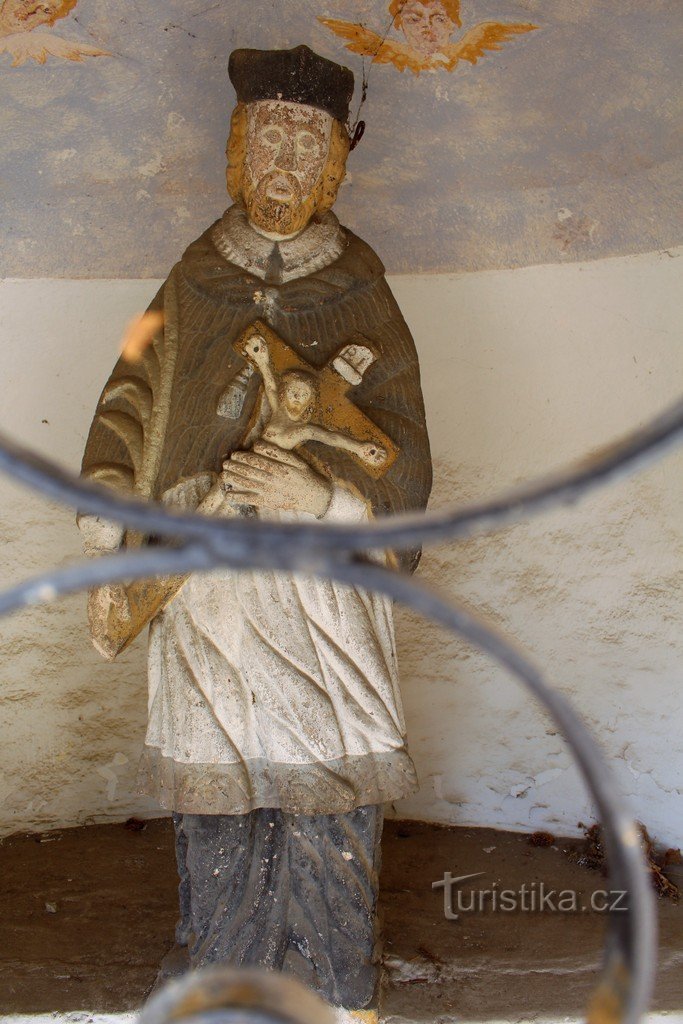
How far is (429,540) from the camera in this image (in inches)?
43.8

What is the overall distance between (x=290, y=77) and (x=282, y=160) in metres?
0.15

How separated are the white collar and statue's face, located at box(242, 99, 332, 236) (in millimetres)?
28

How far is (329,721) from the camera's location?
2.41m

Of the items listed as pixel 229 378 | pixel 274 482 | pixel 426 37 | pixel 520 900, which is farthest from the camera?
pixel 426 37

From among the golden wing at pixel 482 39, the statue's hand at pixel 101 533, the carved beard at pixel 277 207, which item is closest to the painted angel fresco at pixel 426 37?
the golden wing at pixel 482 39

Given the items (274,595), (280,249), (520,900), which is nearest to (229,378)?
(280,249)

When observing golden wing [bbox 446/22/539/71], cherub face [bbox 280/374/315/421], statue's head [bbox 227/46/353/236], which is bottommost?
cherub face [bbox 280/374/315/421]

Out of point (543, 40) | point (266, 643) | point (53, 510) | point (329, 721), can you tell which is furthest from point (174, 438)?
point (543, 40)

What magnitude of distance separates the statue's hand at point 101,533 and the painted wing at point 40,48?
1174 millimetres

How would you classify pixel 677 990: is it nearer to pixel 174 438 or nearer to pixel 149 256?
pixel 174 438

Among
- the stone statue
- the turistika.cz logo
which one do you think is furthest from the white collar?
the turistika.cz logo

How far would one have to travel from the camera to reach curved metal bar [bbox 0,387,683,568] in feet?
3.66

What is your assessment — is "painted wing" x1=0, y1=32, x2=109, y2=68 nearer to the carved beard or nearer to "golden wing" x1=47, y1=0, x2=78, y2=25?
"golden wing" x1=47, y1=0, x2=78, y2=25

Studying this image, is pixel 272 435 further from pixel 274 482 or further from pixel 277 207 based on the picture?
pixel 277 207
